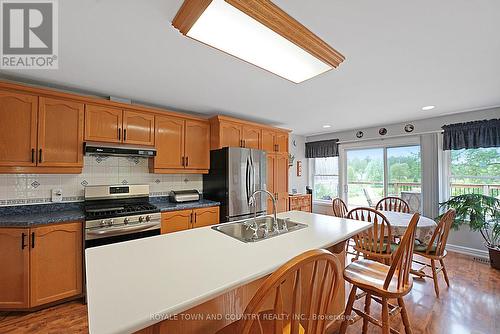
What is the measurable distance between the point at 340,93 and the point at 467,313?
8.28 feet

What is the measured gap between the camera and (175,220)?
111 inches

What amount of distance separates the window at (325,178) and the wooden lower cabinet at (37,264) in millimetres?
4989

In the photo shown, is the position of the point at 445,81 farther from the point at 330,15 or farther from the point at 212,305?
the point at 212,305

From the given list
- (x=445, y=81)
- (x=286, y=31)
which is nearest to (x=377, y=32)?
(x=286, y=31)

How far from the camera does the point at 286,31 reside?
4.33ft

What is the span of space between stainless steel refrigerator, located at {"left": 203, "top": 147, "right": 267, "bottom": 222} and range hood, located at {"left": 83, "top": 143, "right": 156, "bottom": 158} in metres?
0.95

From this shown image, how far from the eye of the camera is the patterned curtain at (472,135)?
323 centimetres

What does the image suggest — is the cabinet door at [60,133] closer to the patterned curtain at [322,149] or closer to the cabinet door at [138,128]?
the cabinet door at [138,128]

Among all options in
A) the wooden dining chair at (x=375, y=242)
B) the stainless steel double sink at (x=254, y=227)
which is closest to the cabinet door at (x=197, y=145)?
the stainless steel double sink at (x=254, y=227)

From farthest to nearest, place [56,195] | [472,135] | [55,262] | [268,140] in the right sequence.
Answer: [268,140], [472,135], [56,195], [55,262]

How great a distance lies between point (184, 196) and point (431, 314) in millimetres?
3038

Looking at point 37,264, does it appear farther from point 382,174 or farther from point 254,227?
point 382,174

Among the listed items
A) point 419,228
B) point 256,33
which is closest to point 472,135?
point 419,228

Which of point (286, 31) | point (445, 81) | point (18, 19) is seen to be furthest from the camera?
point (445, 81)
